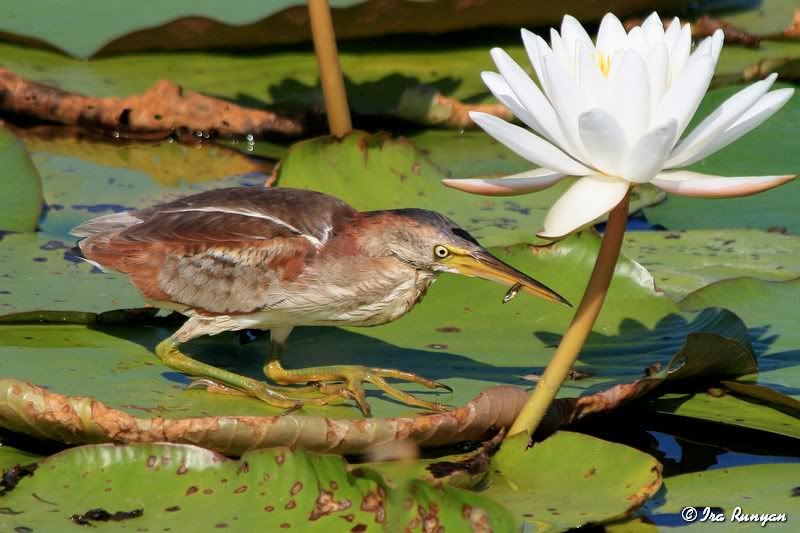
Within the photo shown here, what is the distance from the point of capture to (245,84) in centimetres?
684

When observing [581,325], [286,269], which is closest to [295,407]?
[286,269]

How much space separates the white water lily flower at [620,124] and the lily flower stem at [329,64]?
7.05 ft

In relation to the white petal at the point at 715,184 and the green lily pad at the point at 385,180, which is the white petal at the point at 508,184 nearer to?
the white petal at the point at 715,184

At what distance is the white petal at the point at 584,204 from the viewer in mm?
2812

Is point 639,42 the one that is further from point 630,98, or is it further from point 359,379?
Result: point 359,379

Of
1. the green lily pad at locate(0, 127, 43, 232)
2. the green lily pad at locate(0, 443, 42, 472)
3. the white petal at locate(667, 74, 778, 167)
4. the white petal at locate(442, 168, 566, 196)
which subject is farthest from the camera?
the green lily pad at locate(0, 127, 43, 232)

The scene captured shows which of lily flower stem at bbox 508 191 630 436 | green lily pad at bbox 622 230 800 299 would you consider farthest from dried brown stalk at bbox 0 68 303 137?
lily flower stem at bbox 508 191 630 436

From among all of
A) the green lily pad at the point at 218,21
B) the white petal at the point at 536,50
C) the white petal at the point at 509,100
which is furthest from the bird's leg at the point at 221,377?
the green lily pad at the point at 218,21

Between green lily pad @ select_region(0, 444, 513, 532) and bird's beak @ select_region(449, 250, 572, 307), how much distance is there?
921 millimetres

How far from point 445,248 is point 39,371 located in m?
1.29

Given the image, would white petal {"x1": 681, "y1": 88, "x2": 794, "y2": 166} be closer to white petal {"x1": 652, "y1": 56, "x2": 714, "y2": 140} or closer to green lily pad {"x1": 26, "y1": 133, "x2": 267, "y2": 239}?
white petal {"x1": 652, "y1": 56, "x2": 714, "y2": 140}

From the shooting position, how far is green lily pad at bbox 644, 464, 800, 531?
3.27 m

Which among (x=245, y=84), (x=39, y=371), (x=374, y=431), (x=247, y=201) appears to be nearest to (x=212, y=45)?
(x=245, y=84)

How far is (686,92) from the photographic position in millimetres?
2859
